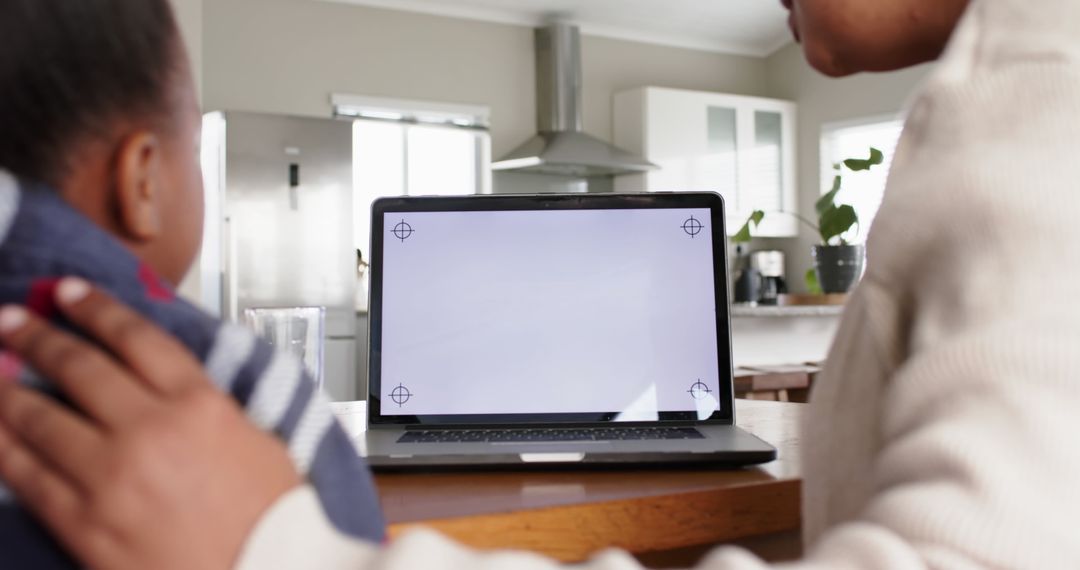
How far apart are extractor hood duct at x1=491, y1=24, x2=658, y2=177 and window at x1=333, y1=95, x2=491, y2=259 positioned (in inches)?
9.4

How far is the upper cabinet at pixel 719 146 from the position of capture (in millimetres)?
6195

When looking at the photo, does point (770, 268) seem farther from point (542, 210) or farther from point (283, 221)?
point (542, 210)

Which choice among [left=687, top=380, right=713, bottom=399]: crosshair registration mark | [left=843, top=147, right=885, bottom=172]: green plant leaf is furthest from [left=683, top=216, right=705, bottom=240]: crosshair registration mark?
[left=843, top=147, right=885, bottom=172]: green plant leaf

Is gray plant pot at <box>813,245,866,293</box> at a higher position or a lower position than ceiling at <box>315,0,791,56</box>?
lower

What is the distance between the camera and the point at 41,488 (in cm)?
34

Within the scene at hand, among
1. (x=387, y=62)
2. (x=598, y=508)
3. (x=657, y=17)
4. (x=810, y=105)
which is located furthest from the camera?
(x=810, y=105)

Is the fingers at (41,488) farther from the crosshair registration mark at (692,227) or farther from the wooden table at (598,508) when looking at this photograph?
the crosshair registration mark at (692,227)

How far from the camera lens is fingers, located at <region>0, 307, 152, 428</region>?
1.12 feet

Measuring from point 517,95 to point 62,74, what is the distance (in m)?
5.63

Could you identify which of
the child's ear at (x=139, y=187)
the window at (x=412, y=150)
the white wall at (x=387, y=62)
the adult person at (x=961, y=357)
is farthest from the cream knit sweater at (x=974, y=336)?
the white wall at (x=387, y=62)

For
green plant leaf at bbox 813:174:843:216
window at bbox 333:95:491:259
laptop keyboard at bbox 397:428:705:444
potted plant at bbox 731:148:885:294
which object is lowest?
laptop keyboard at bbox 397:428:705:444

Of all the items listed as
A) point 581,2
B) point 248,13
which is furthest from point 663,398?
point 581,2

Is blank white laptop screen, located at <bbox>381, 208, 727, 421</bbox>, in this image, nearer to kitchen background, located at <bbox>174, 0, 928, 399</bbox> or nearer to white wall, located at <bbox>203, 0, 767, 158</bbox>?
kitchen background, located at <bbox>174, 0, 928, 399</bbox>

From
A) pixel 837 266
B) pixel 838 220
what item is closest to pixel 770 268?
pixel 837 266
